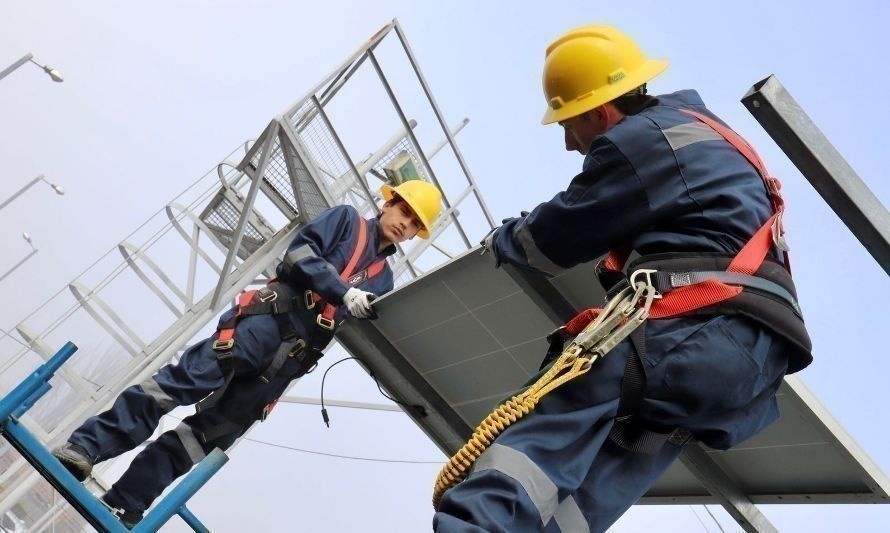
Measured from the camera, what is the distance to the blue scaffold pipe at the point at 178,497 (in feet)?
11.5

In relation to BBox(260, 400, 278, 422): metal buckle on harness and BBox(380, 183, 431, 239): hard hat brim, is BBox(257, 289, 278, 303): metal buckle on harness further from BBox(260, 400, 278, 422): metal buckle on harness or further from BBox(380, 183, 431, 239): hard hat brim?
BBox(380, 183, 431, 239): hard hat brim

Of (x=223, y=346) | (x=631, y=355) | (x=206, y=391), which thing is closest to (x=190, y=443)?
(x=206, y=391)

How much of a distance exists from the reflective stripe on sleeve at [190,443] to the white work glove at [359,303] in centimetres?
149

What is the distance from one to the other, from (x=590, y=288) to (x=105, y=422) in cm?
316

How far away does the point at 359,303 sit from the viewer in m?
5.13

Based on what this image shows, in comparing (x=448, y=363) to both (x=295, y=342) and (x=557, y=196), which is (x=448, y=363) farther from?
(x=557, y=196)

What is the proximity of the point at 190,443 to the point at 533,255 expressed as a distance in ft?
11.0

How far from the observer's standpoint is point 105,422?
5363 mm

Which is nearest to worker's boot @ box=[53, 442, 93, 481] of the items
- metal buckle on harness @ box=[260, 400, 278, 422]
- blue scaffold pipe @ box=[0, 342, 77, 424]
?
blue scaffold pipe @ box=[0, 342, 77, 424]

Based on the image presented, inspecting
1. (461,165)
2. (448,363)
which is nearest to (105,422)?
(448,363)

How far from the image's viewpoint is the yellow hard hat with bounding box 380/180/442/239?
670cm

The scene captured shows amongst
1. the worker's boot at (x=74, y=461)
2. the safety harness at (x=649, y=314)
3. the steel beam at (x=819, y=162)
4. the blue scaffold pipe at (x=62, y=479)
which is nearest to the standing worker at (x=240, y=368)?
the worker's boot at (x=74, y=461)

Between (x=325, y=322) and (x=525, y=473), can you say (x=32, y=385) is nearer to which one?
(x=325, y=322)

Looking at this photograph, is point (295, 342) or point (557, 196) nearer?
point (557, 196)
